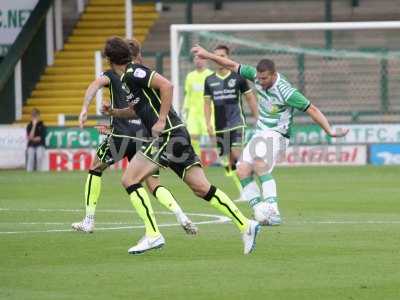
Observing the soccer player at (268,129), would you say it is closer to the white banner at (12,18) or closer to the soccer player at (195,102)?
the soccer player at (195,102)

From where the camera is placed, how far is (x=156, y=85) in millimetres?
12508

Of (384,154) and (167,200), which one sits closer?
(167,200)

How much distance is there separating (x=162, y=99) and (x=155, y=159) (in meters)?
0.67

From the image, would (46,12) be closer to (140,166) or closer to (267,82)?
(267,82)

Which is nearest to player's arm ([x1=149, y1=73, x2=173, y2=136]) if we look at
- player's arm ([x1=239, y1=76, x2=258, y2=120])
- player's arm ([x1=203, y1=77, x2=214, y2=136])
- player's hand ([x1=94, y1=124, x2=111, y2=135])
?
player's hand ([x1=94, y1=124, x2=111, y2=135])

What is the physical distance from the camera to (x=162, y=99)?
12.5 metres

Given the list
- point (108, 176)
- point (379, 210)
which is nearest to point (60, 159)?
point (108, 176)

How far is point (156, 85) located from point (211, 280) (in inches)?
102

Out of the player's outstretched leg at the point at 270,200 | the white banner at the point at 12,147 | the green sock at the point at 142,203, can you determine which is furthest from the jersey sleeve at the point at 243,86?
the white banner at the point at 12,147

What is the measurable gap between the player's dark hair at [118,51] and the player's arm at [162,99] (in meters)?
0.43

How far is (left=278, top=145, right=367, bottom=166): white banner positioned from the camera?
31188 mm

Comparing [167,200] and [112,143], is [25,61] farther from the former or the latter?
[167,200]

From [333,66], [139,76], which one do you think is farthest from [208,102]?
[333,66]

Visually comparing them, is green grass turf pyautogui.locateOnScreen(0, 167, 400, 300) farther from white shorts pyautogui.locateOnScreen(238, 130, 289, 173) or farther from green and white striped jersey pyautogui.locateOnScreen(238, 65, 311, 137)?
green and white striped jersey pyautogui.locateOnScreen(238, 65, 311, 137)
